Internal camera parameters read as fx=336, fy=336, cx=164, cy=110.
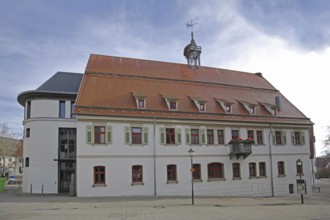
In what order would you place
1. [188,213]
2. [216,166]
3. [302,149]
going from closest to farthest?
[188,213] → [216,166] → [302,149]

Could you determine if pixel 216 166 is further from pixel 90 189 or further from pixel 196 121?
pixel 90 189

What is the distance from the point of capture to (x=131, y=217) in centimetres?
1683

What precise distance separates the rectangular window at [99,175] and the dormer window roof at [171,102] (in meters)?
8.33

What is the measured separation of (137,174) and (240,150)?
10.0 metres

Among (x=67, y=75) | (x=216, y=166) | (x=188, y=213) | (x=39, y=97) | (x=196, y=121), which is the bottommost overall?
(x=188, y=213)

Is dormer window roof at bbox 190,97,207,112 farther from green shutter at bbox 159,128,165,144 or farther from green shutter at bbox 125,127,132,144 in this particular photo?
green shutter at bbox 125,127,132,144

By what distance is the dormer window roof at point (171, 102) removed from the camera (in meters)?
31.3

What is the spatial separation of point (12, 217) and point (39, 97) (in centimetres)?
1986

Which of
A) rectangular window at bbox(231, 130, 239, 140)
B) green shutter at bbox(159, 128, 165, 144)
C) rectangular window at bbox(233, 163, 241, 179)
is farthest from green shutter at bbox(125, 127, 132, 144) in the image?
rectangular window at bbox(233, 163, 241, 179)

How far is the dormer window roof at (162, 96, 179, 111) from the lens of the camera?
1234 inches

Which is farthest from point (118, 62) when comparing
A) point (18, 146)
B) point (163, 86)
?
point (18, 146)

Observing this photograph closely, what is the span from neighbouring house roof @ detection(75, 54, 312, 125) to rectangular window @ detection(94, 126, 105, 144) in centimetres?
131

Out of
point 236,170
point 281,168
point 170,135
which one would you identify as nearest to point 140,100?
point 170,135

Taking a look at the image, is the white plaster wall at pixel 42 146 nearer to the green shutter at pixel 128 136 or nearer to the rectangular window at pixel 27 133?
the rectangular window at pixel 27 133
